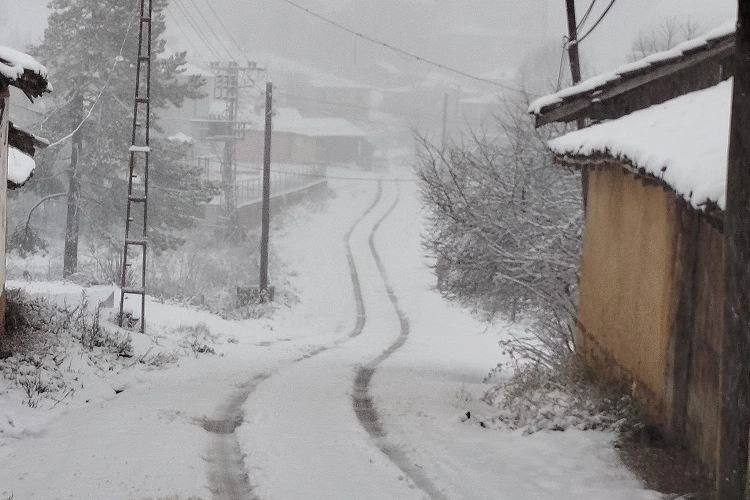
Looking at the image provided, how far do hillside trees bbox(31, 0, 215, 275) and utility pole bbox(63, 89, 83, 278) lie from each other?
0.11 feet

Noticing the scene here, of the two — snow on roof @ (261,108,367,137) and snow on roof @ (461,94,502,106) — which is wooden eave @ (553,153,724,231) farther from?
snow on roof @ (461,94,502,106)

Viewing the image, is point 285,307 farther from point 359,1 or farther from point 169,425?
point 359,1

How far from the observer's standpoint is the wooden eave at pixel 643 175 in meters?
6.29

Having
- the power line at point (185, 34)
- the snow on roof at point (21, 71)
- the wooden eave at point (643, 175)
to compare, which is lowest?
the wooden eave at point (643, 175)

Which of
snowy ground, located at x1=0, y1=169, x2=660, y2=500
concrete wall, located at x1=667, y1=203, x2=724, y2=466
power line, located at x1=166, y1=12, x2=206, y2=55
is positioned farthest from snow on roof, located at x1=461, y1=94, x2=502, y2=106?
concrete wall, located at x1=667, y1=203, x2=724, y2=466

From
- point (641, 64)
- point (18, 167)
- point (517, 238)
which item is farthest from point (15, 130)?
point (641, 64)

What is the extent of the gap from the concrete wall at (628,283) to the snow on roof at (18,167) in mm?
8173

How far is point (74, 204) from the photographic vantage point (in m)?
31.8

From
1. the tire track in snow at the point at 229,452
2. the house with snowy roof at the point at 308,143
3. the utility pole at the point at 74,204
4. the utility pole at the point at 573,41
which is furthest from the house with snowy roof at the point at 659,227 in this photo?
the house with snowy roof at the point at 308,143

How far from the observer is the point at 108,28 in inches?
1283

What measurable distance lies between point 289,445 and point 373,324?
18747 mm

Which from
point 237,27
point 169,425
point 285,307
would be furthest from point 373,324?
point 237,27

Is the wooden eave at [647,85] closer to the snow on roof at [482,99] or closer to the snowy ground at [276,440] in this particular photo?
the snowy ground at [276,440]

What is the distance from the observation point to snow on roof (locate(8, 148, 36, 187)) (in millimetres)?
12977
